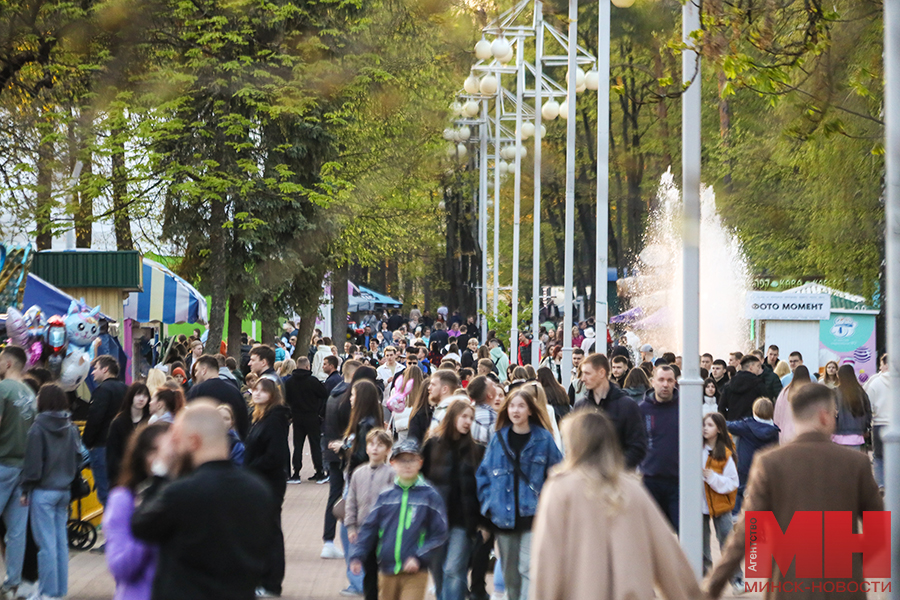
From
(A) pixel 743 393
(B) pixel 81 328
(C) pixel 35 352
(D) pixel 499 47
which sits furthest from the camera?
(D) pixel 499 47

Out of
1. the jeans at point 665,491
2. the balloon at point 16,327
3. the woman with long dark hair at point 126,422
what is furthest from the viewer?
the balloon at point 16,327

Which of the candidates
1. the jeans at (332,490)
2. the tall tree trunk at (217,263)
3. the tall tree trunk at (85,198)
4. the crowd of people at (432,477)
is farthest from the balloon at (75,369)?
the tall tree trunk at (217,263)

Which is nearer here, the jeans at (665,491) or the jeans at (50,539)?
the jeans at (50,539)

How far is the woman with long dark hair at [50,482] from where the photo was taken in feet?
30.1

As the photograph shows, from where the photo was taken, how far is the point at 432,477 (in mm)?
8391

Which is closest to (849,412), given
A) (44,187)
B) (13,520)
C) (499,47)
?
(13,520)

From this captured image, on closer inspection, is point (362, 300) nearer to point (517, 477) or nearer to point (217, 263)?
point (217, 263)

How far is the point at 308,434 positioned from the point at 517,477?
9.59m

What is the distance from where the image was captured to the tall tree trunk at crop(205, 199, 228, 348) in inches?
1054

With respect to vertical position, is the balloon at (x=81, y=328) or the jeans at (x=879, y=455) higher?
the balloon at (x=81, y=328)

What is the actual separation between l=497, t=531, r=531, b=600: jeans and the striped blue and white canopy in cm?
1862

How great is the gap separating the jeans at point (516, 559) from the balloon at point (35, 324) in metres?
10.4

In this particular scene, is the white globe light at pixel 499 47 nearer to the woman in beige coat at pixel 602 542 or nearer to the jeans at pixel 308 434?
the jeans at pixel 308 434

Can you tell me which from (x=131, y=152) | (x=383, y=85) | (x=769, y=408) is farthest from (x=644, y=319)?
(x=769, y=408)
